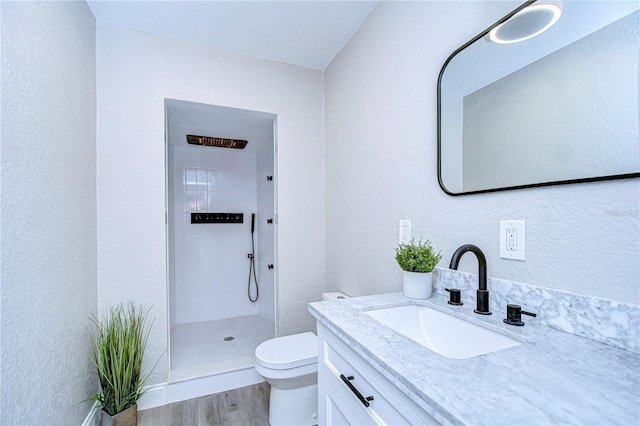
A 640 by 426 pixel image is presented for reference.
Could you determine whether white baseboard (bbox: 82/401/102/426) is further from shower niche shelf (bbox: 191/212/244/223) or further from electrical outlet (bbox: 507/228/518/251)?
electrical outlet (bbox: 507/228/518/251)

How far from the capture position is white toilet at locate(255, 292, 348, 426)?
1563 millimetres

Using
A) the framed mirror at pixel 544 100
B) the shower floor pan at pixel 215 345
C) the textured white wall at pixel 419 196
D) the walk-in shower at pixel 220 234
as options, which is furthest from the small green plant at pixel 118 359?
the framed mirror at pixel 544 100

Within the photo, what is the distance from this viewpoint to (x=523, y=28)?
0.92m

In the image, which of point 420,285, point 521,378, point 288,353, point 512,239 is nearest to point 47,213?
point 288,353

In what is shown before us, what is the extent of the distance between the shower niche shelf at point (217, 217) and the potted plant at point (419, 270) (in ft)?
9.02

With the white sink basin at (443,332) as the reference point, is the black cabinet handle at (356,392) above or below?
below

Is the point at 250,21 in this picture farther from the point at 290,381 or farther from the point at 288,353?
the point at 290,381

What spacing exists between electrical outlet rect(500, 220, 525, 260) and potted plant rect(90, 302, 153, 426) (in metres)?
1.95

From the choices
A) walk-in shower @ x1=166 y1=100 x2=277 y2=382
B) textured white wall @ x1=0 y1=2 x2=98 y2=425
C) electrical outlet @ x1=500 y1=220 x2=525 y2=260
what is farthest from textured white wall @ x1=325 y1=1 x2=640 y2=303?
textured white wall @ x1=0 y1=2 x2=98 y2=425

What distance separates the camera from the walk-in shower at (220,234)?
9.89 ft

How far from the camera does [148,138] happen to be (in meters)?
1.90

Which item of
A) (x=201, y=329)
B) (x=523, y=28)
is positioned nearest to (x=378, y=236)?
(x=523, y=28)

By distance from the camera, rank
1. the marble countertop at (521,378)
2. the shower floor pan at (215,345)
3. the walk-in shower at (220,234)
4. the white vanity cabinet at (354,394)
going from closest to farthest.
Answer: the marble countertop at (521,378) < the white vanity cabinet at (354,394) < the shower floor pan at (215,345) < the walk-in shower at (220,234)

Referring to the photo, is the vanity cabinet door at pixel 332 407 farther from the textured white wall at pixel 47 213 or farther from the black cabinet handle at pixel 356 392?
the textured white wall at pixel 47 213
